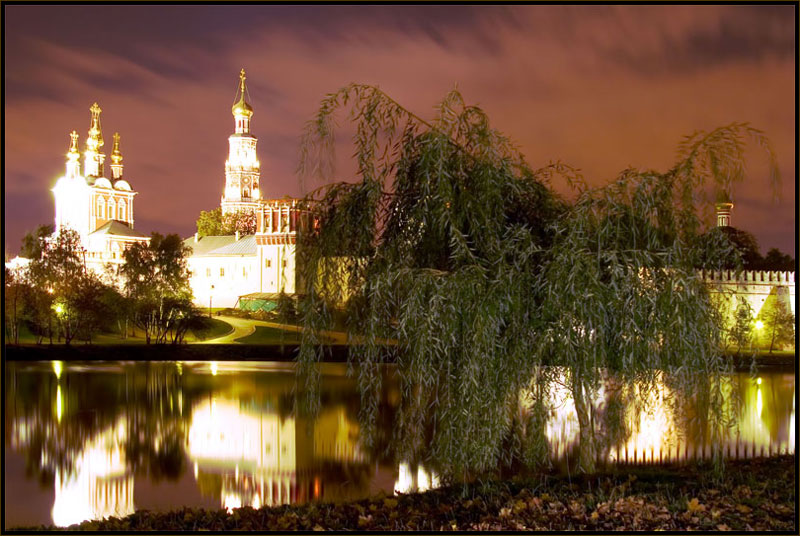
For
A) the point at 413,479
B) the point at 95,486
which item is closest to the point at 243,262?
the point at 95,486

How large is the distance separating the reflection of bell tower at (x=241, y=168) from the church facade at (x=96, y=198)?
12385 millimetres

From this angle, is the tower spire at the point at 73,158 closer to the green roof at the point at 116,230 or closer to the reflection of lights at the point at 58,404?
the green roof at the point at 116,230

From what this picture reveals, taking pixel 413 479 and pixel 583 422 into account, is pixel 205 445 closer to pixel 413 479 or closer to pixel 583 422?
pixel 413 479

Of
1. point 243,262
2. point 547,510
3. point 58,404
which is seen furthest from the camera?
point 243,262

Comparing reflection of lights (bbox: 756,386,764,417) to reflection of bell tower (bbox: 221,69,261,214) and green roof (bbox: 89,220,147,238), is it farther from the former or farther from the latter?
reflection of bell tower (bbox: 221,69,261,214)

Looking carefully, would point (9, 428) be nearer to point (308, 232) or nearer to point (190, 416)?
point (190, 416)

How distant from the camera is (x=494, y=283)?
8.96 m

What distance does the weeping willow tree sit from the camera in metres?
8.90

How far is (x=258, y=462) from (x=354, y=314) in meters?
7.31

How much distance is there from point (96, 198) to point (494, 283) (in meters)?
99.5

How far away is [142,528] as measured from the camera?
8.74 m

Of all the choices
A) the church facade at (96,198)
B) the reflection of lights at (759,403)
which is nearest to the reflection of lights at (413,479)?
the reflection of lights at (759,403)

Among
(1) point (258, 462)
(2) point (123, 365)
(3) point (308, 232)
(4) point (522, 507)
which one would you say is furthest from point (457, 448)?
(2) point (123, 365)

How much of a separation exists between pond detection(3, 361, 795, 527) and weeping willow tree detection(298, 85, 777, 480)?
101cm
